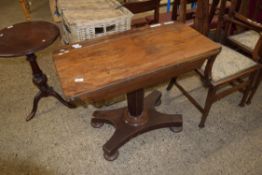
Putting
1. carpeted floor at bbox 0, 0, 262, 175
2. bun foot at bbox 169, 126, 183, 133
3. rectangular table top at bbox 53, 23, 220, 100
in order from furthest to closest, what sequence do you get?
1. bun foot at bbox 169, 126, 183, 133
2. carpeted floor at bbox 0, 0, 262, 175
3. rectangular table top at bbox 53, 23, 220, 100

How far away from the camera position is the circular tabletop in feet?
4.30

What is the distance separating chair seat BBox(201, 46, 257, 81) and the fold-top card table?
0.32 metres

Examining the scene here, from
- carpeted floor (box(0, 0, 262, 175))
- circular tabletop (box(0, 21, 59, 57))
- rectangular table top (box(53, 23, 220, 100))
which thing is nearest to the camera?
rectangular table top (box(53, 23, 220, 100))

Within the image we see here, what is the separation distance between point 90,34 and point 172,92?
3.09 ft

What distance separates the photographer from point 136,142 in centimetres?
163

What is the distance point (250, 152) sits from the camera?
5.03 feet

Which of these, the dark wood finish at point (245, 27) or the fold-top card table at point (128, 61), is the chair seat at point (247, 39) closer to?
the dark wood finish at point (245, 27)

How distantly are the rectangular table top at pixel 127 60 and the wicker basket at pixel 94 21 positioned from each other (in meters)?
0.24

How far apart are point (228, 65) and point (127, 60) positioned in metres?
0.83

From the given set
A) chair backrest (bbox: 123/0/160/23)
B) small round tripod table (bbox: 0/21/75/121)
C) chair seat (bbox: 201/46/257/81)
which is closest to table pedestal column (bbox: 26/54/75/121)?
small round tripod table (bbox: 0/21/75/121)

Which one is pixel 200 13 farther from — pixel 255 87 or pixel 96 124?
pixel 96 124

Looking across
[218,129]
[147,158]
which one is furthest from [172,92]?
[147,158]

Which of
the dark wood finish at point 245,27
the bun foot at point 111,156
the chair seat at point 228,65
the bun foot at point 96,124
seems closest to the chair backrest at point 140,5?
the dark wood finish at point 245,27

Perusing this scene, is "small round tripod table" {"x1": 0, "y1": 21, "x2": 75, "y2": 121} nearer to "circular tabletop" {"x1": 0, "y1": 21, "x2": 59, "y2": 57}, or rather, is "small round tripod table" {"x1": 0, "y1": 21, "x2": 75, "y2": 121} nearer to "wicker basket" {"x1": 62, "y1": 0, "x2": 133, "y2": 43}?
"circular tabletop" {"x1": 0, "y1": 21, "x2": 59, "y2": 57}
